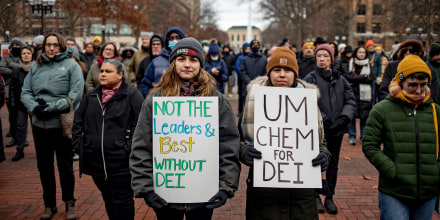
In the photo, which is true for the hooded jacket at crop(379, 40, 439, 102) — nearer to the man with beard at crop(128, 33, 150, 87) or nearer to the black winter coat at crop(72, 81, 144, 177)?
the black winter coat at crop(72, 81, 144, 177)

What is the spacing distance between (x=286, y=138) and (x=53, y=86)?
2.86 metres

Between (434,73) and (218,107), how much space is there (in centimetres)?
399

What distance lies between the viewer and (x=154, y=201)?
2664mm

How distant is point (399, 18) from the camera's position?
91.7ft

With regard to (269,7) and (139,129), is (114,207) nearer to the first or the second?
(139,129)

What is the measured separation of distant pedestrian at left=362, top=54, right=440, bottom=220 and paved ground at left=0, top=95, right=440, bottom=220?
162 cm

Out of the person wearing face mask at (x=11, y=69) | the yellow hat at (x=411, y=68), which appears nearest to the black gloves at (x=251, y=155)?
the yellow hat at (x=411, y=68)

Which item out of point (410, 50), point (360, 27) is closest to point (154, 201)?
point (410, 50)

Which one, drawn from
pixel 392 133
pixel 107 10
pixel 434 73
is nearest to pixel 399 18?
pixel 107 10

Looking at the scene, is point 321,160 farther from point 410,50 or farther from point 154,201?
point 410,50

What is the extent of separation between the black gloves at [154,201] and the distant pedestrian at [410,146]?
5.70 feet

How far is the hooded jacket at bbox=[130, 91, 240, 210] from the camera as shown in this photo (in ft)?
8.94

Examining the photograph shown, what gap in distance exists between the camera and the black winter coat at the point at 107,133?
355cm

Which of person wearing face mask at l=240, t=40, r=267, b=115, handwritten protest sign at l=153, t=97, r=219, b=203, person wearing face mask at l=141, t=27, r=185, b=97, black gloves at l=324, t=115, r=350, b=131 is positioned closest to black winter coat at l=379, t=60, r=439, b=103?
black gloves at l=324, t=115, r=350, b=131
